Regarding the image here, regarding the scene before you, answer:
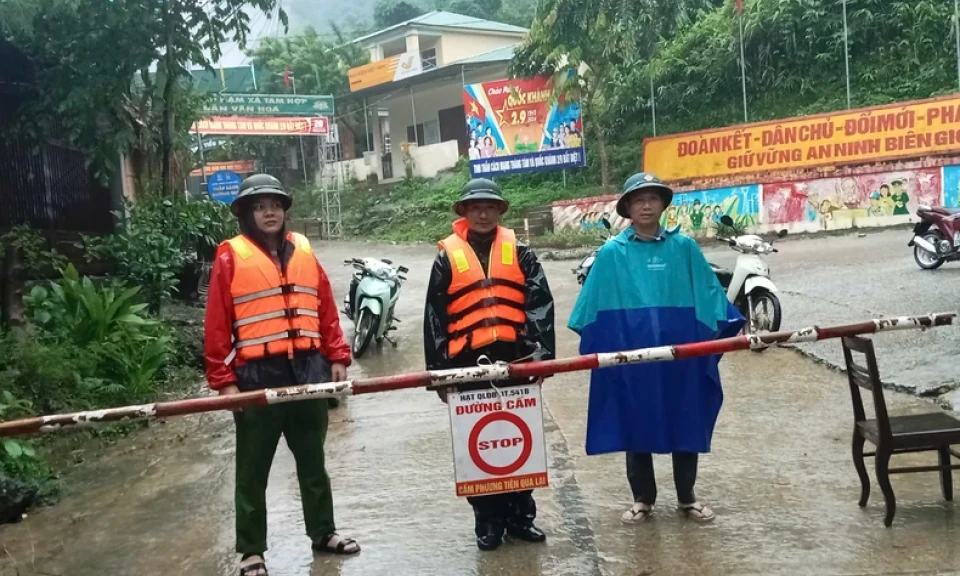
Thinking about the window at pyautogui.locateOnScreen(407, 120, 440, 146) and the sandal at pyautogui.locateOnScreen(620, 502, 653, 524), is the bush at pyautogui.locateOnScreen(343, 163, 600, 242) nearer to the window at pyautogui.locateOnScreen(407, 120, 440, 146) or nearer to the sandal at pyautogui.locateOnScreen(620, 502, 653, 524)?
the window at pyautogui.locateOnScreen(407, 120, 440, 146)

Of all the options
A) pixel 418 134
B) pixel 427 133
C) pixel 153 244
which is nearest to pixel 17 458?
pixel 153 244

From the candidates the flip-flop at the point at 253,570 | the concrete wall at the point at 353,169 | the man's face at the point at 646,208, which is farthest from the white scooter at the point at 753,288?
the concrete wall at the point at 353,169

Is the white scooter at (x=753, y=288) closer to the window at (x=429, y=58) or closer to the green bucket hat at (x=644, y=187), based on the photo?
the green bucket hat at (x=644, y=187)

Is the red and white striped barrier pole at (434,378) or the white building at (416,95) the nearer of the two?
the red and white striped barrier pole at (434,378)

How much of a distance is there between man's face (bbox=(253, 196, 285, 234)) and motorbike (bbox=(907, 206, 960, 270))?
398 inches

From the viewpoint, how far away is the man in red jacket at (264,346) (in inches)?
151

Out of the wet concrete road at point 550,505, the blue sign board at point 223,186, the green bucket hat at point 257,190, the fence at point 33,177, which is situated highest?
the blue sign board at point 223,186

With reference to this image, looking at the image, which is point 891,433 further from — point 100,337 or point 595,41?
point 595,41

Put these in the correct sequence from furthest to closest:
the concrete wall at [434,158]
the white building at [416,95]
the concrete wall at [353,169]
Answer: the concrete wall at [353,169] < the white building at [416,95] < the concrete wall at [434,158]

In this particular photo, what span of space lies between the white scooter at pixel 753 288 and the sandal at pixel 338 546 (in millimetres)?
5208

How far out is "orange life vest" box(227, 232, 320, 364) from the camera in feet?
12.6

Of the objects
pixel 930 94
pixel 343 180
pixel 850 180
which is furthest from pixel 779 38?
pixel 343 180

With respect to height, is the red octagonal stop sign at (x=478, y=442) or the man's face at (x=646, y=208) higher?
the man's face at (x=646, y=208)

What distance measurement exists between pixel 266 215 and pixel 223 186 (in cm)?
2072
